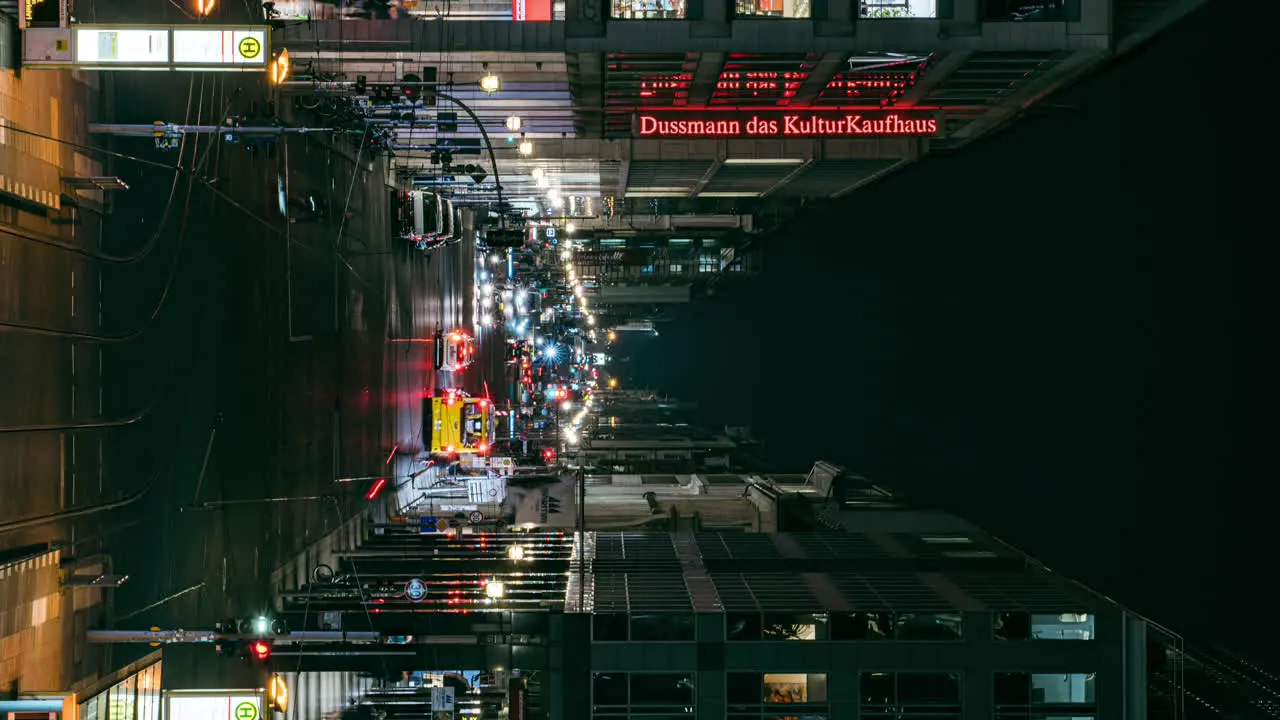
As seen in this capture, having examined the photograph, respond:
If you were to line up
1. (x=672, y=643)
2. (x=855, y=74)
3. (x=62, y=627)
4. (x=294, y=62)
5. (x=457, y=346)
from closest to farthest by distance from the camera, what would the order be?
(x=62, y=627)
(x=294, y=62)
(x=672, y=643)
(x=855, y=74)
(x=457, y=346)

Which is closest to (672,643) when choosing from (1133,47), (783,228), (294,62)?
(294,62)

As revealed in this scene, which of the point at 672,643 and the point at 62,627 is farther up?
the point at 62,627

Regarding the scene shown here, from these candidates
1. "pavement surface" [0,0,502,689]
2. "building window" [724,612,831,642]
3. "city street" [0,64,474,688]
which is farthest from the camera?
"building window" [724,612,831,642]

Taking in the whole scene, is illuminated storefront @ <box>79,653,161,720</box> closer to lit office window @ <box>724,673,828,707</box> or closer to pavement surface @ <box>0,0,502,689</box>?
pavement surface @ <box>0,0,502,689</box>

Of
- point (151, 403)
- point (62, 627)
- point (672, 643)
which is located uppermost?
point (151, 403)

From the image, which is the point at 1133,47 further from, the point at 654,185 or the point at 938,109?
the point at 654,185

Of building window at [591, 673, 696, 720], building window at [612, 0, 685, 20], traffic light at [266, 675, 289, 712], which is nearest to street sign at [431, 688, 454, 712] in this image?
building window at [591, 673, 696, 720]

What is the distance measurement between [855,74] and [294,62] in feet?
42.9

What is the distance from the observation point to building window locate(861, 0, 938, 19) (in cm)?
2233

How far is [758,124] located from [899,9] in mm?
3985

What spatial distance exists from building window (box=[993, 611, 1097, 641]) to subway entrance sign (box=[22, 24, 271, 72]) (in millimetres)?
20165

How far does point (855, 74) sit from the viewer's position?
2450 centimetres

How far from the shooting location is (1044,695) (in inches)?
910

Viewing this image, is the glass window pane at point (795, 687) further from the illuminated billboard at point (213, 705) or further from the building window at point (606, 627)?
the illuminated billboard at point (213, 705)
